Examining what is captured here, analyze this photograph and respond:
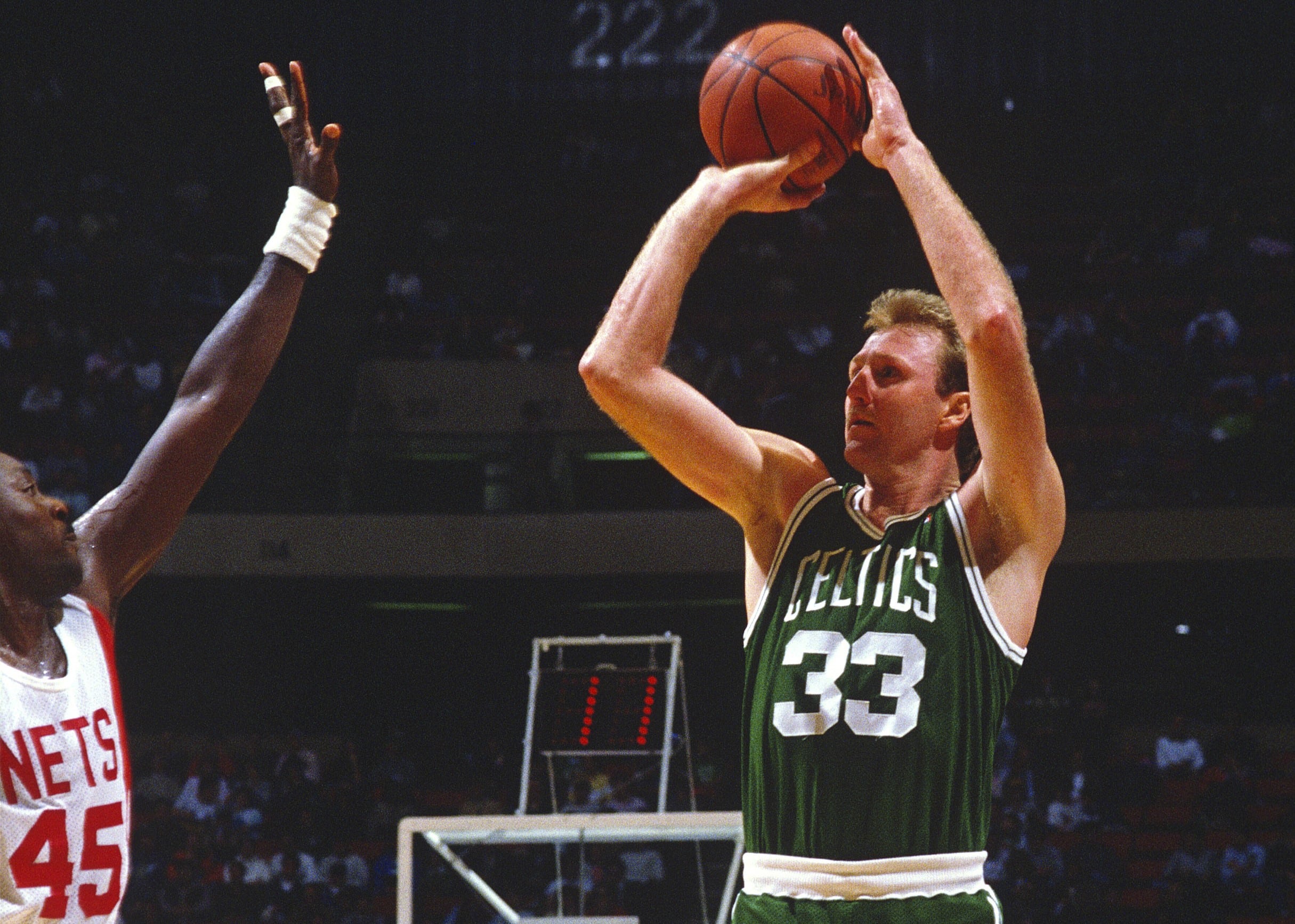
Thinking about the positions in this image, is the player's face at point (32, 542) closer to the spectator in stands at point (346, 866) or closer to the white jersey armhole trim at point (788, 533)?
the white jersey armhole trim at point (788, 533)

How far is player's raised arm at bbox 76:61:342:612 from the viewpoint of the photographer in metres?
2.92

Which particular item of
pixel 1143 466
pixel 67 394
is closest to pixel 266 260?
pixel 1143 466

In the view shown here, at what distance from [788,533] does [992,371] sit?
1.64 ft

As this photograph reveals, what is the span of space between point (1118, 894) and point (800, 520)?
9.02 m

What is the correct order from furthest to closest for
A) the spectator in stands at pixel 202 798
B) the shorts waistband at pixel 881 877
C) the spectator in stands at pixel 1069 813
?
the spectator in stands at pixel 202 798 < the spectator in stands at pixel 1069 813 < the shorts waistband at pixel 881 877

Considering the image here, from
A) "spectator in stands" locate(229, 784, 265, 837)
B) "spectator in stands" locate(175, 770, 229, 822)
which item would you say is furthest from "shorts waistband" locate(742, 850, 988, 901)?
"spectator in stands" locate(175, 770, 229, 822)

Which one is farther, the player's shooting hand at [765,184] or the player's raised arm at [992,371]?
the player's shooting hand at [765,184]

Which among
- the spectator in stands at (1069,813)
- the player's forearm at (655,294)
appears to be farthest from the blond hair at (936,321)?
the spectator in stands at (1069,813)

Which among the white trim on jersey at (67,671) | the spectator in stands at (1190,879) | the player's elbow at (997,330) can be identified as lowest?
the spectator in stands at (1190,879)

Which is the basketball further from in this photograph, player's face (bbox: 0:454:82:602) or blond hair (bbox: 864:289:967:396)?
player's face (bbox: 0:454:82:602)

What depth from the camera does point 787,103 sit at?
2.79 meters

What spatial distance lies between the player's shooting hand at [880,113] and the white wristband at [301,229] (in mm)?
1245

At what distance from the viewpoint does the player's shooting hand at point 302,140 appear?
327cm

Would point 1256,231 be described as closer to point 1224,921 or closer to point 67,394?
point 1224,921
